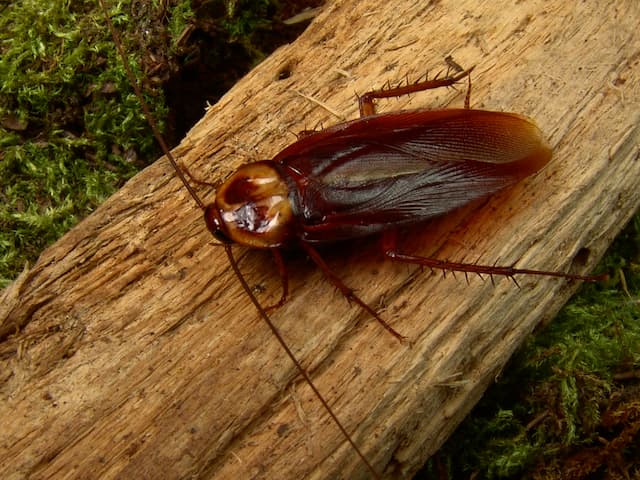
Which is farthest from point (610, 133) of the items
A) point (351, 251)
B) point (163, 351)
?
point (163, 351)

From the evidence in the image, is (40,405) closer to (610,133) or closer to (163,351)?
(163,351)

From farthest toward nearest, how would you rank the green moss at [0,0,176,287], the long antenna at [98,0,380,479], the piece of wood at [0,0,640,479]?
1. the green moss at [0,0,176,287]
2. the piece of wood at [0,0,640,479]
3. the long antenna at [98,0,380,479]

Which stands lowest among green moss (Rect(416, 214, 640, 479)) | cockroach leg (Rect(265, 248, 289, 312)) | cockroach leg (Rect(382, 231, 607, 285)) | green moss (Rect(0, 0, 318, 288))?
green moss (Rect(416, 214, 640, 479))

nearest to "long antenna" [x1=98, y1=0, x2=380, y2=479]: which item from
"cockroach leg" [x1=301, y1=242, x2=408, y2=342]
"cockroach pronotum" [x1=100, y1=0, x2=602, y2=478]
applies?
"cockroach pronotum" [x1=100, y1=0, x2=602, y2=478]

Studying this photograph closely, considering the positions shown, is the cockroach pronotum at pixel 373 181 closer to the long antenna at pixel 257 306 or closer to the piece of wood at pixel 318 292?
the long antenna at pixel 257 306

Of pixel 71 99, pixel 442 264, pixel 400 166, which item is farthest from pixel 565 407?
pixel 71 99

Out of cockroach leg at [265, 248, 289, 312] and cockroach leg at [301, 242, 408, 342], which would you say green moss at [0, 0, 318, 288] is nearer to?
cockroach leg at [265, 248, 289, 312]
